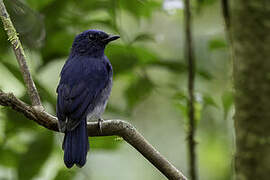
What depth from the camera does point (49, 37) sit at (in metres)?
3.21

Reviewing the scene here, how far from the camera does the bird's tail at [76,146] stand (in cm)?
299

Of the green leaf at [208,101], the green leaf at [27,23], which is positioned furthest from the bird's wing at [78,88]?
Answer: the green leaf at [208,101]

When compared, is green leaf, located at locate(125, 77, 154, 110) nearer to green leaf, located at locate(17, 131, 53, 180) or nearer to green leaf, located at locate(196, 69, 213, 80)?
green leaf, located at locate(196, 69, 213, 80)

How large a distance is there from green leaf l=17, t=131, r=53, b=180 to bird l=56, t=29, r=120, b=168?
0.13 m

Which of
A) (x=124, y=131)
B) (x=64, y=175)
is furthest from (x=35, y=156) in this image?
(x=124, y=131)

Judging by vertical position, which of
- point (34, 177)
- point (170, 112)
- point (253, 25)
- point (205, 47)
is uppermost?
point (253, 25)

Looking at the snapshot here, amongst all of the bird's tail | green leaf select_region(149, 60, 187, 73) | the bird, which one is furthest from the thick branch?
green leaf select_region(149, 60, 187, 73)

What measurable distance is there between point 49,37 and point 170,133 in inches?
136

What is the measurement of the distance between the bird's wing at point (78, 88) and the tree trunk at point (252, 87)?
182 cm

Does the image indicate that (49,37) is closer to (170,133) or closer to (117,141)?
(117,141)

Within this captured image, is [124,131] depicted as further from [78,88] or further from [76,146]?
[78,88]

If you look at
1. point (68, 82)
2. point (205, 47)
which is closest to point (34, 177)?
point (68, 82)

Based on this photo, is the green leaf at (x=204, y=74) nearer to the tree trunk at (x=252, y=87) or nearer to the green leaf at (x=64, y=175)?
the green leaf at (x=64, y=175)

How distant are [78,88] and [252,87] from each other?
2693mm
